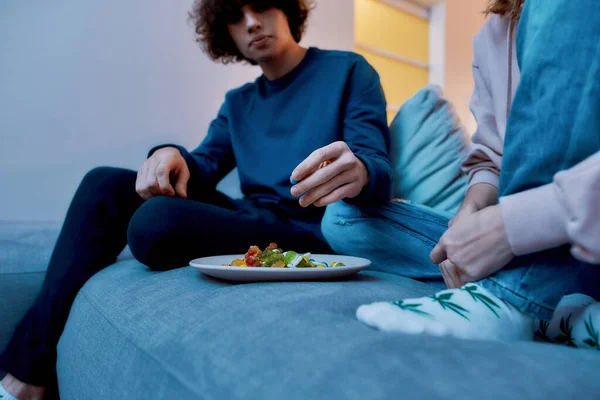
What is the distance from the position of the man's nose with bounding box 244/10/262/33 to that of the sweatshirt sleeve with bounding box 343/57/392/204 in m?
0.28

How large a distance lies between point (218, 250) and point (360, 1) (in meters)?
2.52

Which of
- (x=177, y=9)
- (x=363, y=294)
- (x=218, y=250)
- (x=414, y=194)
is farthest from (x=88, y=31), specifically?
(x=363, y=294)

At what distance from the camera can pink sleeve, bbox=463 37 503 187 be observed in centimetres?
71

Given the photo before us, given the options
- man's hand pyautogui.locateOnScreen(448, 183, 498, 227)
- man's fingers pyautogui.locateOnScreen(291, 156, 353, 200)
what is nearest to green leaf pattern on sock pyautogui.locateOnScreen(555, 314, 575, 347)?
man's hand pyautogui.locateOnScreen(448, 183, 498, 227)

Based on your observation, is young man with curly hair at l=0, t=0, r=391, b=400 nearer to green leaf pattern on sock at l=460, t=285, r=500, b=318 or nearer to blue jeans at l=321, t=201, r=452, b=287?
blue jeans at l=321, t=201, r=452, b=287

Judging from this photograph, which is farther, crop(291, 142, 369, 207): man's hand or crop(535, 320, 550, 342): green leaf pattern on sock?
crop(291, 142, 369, 207): man's hand

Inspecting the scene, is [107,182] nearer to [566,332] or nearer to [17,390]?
[17,390]

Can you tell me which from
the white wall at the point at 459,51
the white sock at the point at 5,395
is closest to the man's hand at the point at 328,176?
the white sock at the point at 5,395

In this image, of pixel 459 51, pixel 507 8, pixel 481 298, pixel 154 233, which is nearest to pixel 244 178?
pixel 154 233

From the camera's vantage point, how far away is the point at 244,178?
47.6 inches

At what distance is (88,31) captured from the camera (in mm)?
1438

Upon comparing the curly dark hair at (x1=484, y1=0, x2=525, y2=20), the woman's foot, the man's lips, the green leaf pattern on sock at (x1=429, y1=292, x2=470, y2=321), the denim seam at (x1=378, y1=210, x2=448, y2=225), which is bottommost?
the woman's foot

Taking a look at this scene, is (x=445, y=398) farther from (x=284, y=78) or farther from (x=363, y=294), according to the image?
(x=284, y=78)

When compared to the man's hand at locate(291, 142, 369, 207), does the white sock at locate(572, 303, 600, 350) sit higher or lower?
lower
